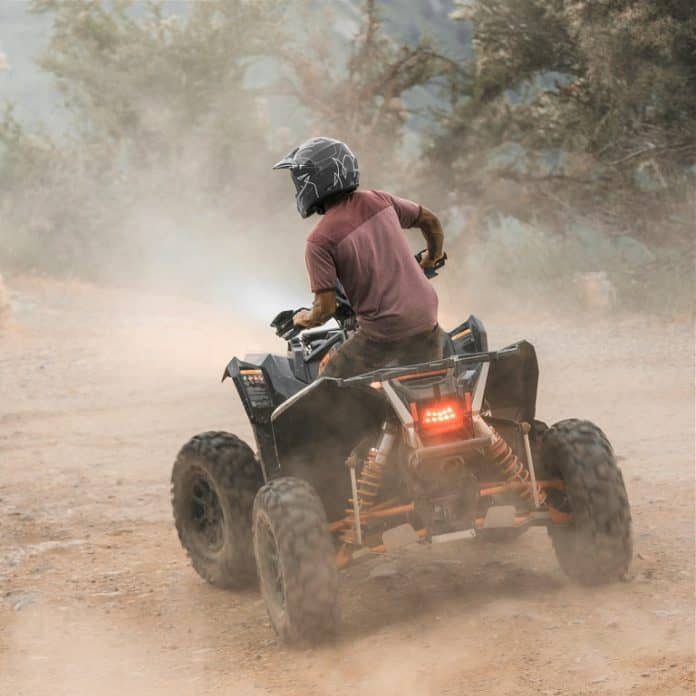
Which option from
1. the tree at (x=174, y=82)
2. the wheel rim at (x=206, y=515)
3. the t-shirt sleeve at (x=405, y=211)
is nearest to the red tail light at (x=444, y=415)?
the t-shirt sleeve at (x=405, y=211)

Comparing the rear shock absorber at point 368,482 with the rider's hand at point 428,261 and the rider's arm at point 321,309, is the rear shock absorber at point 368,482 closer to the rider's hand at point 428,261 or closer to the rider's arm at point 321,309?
the rider's arm at point 321,309

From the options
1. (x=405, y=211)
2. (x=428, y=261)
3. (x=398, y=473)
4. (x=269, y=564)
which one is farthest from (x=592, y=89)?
(x=269, y=564)

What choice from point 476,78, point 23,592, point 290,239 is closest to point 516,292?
point 476,78

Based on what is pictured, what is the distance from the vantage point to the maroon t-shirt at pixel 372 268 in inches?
203

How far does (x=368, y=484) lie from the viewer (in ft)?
16.9

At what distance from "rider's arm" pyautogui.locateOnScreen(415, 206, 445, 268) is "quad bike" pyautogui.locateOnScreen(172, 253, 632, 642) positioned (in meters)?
0.57

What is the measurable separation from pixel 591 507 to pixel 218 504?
73.7 inches

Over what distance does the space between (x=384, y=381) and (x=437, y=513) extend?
0.61 metres

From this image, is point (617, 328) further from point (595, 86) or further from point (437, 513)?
point (437, 513)

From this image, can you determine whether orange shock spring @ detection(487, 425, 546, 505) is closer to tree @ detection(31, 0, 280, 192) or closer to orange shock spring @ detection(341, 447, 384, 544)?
orange shock spring @ detection(341, 447, 384, 544)

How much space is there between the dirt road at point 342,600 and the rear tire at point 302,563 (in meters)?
0.14

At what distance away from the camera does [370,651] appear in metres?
4.95

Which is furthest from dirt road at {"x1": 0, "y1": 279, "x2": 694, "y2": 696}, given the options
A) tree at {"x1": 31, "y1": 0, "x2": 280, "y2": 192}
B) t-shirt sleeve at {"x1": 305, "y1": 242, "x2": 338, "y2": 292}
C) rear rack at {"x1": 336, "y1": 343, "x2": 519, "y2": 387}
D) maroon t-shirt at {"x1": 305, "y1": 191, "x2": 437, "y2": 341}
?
tree at {"x1": 31, "y1": 0, "x2": 280, "y2": 192}

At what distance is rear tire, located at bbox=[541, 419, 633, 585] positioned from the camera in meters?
5.29
